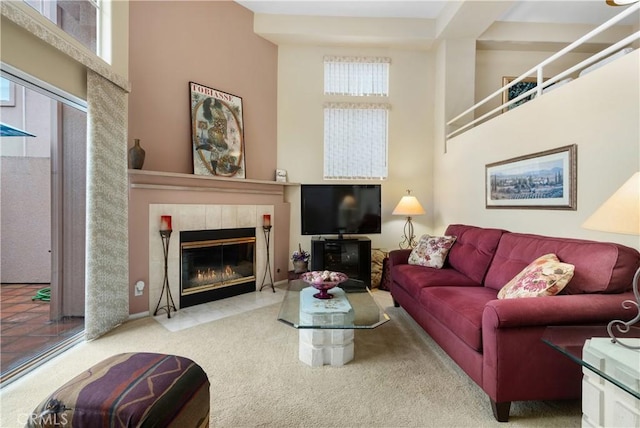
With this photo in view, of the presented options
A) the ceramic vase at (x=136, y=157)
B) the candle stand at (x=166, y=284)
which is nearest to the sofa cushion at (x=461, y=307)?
the candle stand at (x=166, y=284)

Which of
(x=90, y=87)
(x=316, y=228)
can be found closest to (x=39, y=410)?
(x=90, y=87)

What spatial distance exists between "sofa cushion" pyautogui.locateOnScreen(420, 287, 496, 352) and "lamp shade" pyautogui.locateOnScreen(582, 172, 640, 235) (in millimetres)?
788

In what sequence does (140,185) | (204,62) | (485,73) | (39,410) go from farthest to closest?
(485,73) → (204,62) → (140,185) → (39,410)

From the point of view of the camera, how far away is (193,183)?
10.5 feet

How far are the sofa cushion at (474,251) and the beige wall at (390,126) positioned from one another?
53.6 inches

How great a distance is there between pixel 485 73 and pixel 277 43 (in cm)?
317

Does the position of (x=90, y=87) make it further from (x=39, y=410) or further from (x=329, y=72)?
(x=329, y=72)

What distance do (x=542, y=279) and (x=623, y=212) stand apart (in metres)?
0.62

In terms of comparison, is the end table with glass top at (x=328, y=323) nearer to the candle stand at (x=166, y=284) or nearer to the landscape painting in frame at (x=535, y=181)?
the candle stand at (x=166, y=284)

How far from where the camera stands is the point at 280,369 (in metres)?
1.96

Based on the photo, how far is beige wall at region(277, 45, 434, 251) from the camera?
4266 mm

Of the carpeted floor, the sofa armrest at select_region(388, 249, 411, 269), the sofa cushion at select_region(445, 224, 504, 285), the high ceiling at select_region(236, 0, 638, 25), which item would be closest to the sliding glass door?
the carpeted floor

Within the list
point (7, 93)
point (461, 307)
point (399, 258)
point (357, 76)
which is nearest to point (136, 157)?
point (7, 93)

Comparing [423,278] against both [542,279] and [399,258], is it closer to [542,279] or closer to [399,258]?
[399,258]
